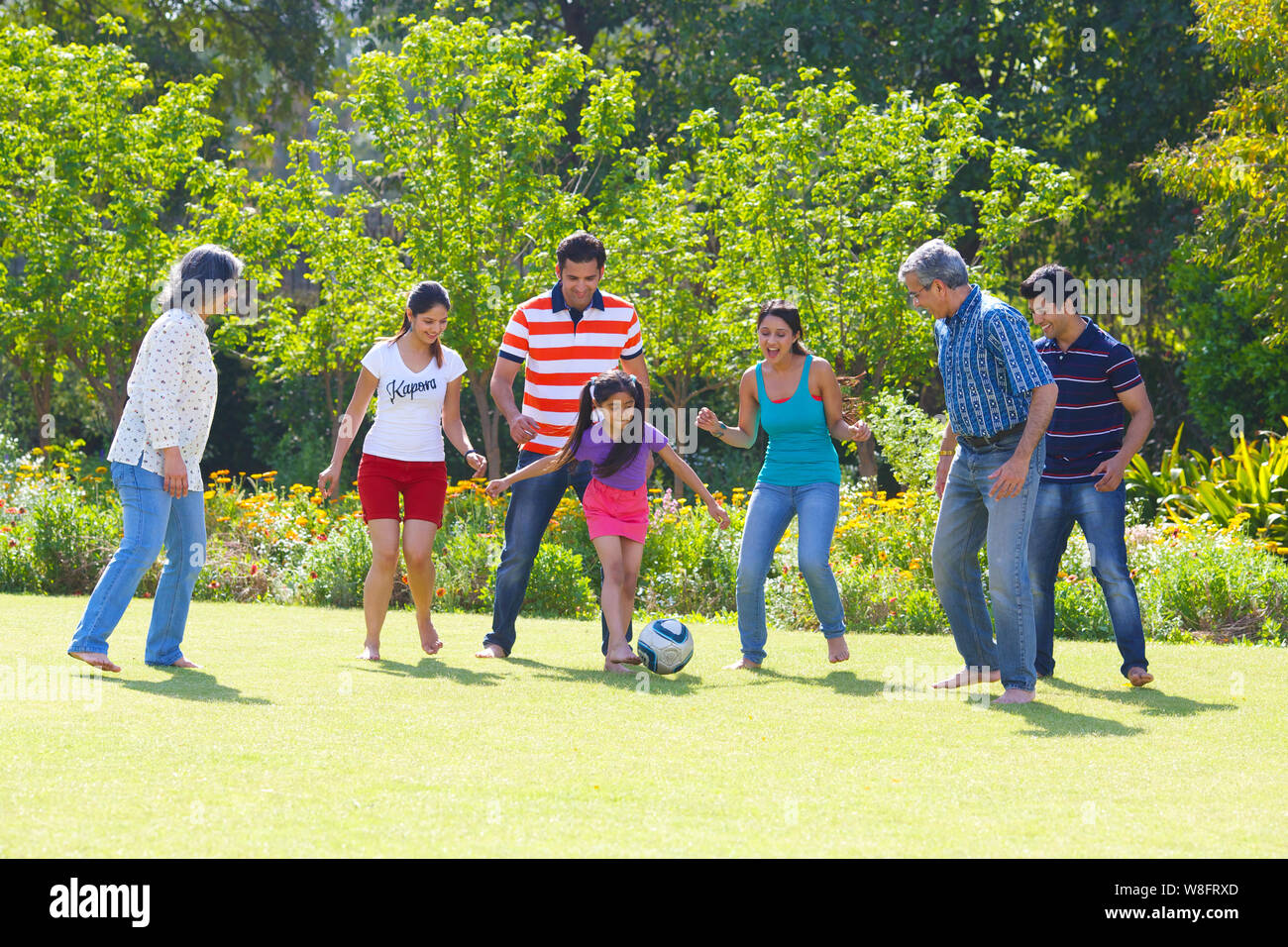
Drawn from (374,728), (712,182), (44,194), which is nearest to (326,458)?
(44,194)

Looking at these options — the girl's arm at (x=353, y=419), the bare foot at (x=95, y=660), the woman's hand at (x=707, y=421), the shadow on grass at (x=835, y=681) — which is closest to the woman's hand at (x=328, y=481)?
the girl's arm at (x=353, y=419)

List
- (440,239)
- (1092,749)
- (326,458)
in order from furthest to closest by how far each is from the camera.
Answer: (326,458), (440,239), (1092,749)

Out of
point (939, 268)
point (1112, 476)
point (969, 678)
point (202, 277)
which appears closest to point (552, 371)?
point (202, 277)

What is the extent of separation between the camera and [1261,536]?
11891mm

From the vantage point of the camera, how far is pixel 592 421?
Result: 749 cm

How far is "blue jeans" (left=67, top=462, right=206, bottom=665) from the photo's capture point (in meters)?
6.66

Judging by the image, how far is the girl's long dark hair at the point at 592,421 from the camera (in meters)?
7.25

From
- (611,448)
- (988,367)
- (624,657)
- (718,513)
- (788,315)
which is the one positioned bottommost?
(624,657)

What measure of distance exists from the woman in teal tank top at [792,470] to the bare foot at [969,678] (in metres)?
0.89

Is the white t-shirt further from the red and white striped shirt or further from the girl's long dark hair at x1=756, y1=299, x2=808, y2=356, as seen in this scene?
the girl's long dark hair at x1=756, y1=299, x2=808, y2=356

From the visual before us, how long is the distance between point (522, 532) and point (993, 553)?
107 inches

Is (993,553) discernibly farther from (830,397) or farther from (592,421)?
(592,421)
